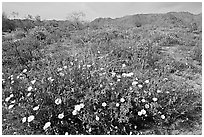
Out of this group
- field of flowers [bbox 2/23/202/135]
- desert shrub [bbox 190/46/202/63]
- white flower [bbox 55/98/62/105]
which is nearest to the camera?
field of flowers [bbox 2/23/202/135]

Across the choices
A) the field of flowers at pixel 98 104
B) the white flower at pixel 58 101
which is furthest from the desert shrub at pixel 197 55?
the white flower at pixel 58 101

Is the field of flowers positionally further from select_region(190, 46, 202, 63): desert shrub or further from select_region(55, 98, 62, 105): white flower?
select_region(190, 46, 202, 63): desert shrub

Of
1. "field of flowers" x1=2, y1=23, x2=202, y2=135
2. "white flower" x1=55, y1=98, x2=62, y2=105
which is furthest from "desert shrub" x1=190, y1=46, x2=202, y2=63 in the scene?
"white flower" x1=55, y1=98, x2=62, y2=105

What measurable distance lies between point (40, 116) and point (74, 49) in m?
4.47

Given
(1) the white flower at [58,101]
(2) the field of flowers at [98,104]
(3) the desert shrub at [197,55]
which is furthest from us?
(3) the desert shrub at [197,55]

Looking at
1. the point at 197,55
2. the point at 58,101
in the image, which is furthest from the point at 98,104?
the point at 197,55

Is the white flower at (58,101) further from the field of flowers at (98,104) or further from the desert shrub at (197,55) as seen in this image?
the desert shrub at (197,55)

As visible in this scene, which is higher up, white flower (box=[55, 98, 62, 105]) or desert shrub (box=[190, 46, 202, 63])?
desert shrub (box=[190, 46, 202, 63])

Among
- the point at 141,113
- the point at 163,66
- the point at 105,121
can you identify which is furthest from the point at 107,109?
the point at 163,66

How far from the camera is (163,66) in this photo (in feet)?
18.8

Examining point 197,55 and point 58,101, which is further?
point 197,55

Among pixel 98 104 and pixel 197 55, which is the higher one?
pixel 197 55

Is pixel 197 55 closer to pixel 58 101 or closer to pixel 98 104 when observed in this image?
pixel 98 104

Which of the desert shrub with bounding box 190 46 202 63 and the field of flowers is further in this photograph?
the desert shrub with bounding box 190 46 202 63
